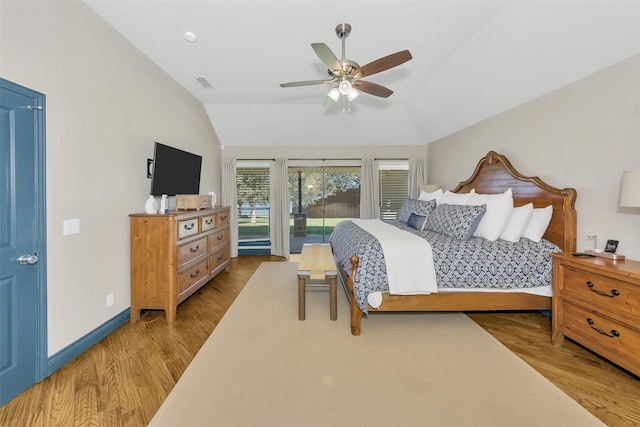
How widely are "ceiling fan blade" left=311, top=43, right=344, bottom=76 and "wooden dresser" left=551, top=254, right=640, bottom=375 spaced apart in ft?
8.48

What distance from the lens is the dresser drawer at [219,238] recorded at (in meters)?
4.26

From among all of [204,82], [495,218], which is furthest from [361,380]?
[204,82]

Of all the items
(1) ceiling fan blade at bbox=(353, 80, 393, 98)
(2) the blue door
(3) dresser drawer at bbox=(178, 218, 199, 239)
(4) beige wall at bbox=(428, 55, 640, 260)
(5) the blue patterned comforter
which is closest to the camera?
(2) the blue door

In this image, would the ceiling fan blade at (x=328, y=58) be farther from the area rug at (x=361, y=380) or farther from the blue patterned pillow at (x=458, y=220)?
the area rug at (x=361, y=380)

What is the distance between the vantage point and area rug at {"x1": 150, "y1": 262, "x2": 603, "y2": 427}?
1.71 metres

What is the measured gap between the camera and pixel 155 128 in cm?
370

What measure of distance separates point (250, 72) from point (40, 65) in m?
2.29

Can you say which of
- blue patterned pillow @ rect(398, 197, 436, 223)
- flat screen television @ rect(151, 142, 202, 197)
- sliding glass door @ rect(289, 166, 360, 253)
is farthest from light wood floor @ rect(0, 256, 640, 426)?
sliding glass door @ rect(289, 166, 360, 253)

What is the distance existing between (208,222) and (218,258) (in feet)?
2.32

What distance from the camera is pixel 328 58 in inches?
93.9

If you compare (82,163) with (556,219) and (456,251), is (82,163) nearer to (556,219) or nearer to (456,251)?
(456,251)

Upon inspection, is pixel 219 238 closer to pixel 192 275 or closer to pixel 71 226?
pixel 192 275

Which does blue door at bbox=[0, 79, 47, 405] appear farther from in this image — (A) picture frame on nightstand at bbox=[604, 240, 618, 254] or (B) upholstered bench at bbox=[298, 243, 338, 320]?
(A) picture frame on nightstand at bbox=[604, 240, 618, 254]

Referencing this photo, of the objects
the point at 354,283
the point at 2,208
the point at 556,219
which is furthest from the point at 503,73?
the point at 2,208
